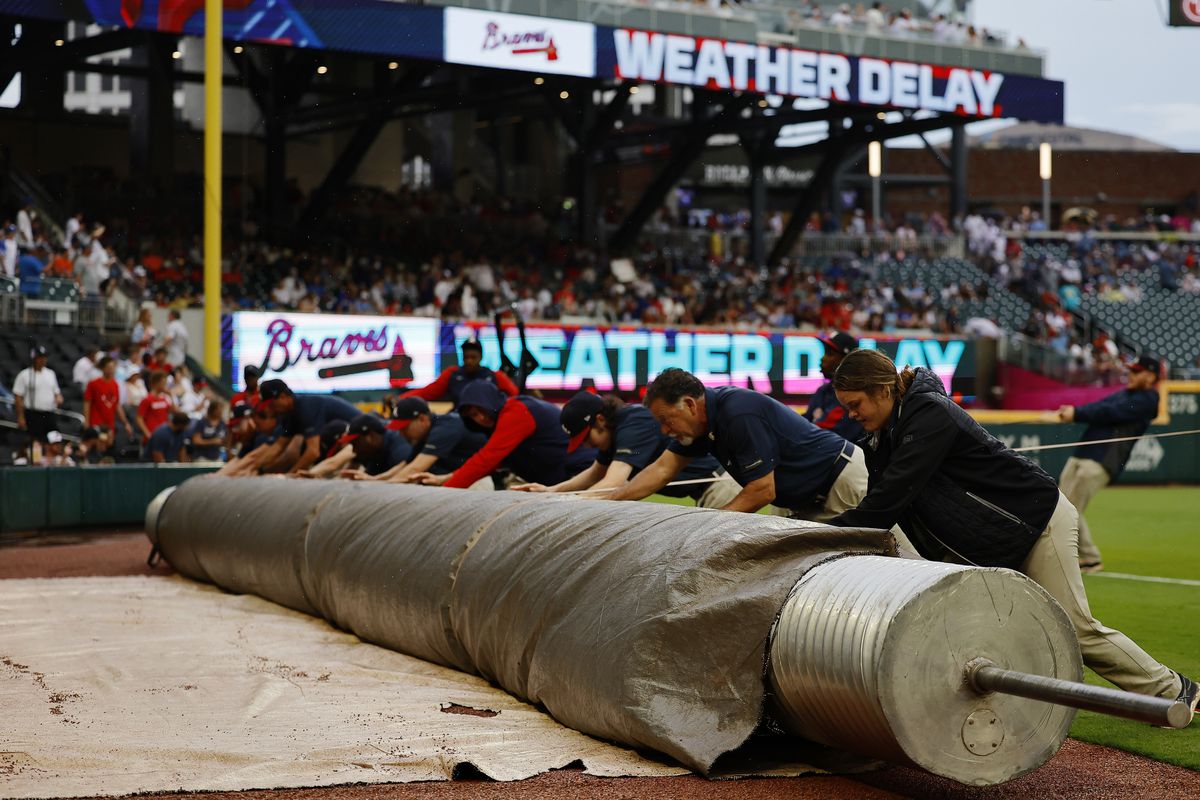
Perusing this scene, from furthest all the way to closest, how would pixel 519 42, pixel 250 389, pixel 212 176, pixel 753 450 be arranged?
pixel 519 42
pixel 212 176
pixel 250 389
pixel 753 450

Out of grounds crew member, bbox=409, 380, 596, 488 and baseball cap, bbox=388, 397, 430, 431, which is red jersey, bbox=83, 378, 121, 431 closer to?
baseball cap, bbox=388, 397, 430, 431

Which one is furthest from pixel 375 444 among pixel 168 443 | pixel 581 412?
pixel 168 443

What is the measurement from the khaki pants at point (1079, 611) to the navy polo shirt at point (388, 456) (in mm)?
6814

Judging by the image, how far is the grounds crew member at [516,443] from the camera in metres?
9.12

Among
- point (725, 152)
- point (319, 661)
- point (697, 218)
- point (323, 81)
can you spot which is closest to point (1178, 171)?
point (725, 152)

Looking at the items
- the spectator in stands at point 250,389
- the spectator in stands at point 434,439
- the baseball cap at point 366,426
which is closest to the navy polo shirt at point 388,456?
the baseball cap at point 366,426

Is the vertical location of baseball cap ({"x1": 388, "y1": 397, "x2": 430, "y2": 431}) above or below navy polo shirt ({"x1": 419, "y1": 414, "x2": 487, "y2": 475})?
above

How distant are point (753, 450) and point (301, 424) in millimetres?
7042

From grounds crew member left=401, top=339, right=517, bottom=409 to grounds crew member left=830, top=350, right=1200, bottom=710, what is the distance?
597 cm

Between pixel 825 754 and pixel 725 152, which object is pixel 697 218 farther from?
pixel 825 754

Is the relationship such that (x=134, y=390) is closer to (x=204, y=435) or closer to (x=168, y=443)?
(x=204, y=435)

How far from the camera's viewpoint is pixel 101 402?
55.2 feet

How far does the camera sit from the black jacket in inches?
194

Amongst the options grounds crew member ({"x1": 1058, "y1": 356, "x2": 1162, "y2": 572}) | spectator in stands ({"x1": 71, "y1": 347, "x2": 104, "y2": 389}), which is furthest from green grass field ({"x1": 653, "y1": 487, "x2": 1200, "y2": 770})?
spectator in stands ({"x1": 71, "y1": 347, "x2": 104, "y2": 389})
